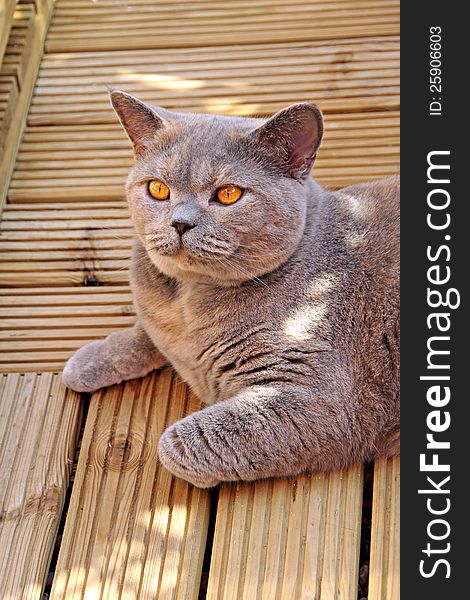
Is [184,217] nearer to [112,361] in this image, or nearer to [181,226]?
[181,226]

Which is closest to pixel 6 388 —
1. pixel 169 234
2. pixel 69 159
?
pixel 169 234

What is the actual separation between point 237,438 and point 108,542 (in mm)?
349

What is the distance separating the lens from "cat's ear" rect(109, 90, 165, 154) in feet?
7.25

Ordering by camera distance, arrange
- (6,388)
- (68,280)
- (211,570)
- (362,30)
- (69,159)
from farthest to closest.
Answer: (362,30) → (69,159) → (68,280) → (6,388) → (211,570)

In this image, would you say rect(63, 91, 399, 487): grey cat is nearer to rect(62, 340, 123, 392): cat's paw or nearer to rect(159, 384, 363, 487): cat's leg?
rect(159, 384, 363, 487): cat's leg

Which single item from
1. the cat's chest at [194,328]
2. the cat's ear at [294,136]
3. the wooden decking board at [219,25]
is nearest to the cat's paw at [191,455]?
the cat's chest at [194,328]

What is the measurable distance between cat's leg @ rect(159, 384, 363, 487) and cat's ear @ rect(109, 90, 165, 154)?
62 centimetres

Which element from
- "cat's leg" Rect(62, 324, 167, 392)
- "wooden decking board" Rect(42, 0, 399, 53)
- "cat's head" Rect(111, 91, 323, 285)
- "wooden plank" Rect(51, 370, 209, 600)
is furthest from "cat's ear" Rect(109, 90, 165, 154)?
"wooden decking board" Rect(42, 0, 399, 53)

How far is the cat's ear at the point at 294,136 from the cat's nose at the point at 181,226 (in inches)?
9.8

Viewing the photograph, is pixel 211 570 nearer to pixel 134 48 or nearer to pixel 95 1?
pixel 134 48

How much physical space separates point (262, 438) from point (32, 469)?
1.81 feet

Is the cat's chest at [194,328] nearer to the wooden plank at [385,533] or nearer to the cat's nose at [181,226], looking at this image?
the cat's nose at [181,226]

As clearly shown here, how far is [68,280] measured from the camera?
2680 mm

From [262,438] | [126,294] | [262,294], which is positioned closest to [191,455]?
[262,438]
